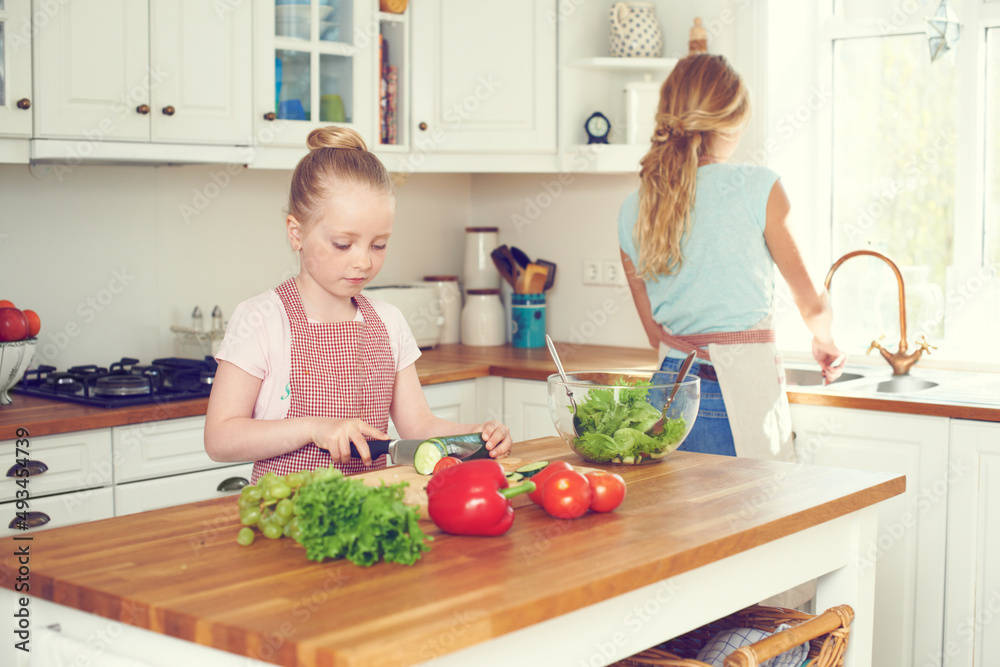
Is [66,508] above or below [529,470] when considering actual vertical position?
below

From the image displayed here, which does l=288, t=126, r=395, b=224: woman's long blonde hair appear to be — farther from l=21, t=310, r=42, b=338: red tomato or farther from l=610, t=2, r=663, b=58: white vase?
l=610, t=2, r=663, b=58: white vase

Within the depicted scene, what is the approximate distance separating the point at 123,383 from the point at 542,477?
1.44 m

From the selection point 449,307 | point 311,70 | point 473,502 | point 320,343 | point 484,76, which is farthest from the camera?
point 449,307

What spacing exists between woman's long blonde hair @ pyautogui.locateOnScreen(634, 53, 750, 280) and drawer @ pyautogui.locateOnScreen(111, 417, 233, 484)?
1115mm

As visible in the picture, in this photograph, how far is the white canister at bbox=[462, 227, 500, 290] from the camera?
12.1 ft

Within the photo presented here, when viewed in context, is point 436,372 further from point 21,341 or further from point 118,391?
point 21,341

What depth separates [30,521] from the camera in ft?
7.39

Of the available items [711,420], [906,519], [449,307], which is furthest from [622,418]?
[449,307]

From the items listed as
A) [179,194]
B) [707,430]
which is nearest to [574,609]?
[707,430]

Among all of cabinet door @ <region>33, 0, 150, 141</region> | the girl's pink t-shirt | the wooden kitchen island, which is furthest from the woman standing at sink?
cabinet door @ <region>33, 0, 150, 141</region>

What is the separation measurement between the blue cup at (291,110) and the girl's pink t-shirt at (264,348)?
1.27 m

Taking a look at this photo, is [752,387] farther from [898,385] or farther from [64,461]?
[64,461]

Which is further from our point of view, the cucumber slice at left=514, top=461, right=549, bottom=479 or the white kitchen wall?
the white kitchen wall

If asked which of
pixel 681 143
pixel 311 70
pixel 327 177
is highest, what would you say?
pixel 311 70
